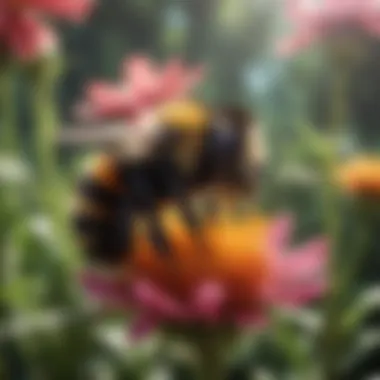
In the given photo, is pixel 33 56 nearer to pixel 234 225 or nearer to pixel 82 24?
pixel 82 24

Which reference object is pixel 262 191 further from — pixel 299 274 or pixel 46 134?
pixel 46 134

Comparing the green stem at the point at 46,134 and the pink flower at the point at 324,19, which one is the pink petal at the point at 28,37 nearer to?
the green stem at the point at 46,134

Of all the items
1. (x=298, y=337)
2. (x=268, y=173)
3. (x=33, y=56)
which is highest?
(x=33, y=56)

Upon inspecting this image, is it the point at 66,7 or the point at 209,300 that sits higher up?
the point at 66,7

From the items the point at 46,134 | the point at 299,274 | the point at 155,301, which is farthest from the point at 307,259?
the point at 46,134

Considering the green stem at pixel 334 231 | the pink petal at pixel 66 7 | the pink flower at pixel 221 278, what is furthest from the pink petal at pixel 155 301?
the pink petal at pixel 66 7

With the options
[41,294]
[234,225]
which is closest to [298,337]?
[234,225]

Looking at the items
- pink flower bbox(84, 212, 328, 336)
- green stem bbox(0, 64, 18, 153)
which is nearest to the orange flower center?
pink flower bbox(84, 212, 328, 336)
